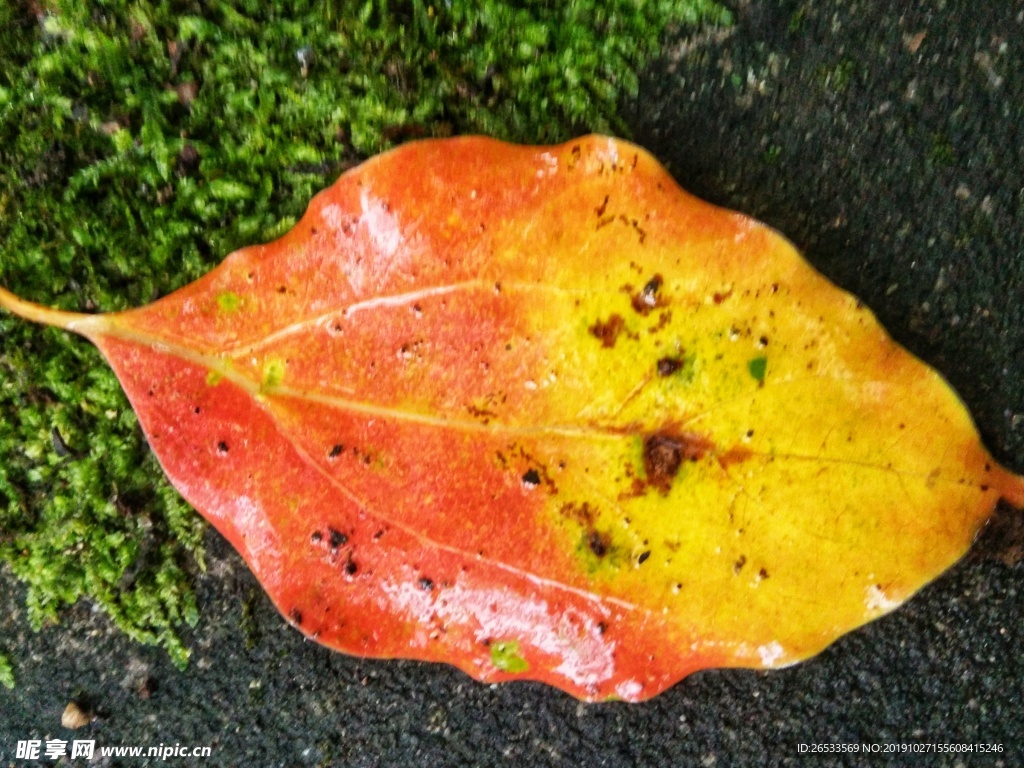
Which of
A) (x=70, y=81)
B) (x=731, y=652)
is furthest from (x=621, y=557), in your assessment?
(x=70, y=81)

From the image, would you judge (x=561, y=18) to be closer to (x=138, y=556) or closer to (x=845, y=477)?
(x=845, y=477)

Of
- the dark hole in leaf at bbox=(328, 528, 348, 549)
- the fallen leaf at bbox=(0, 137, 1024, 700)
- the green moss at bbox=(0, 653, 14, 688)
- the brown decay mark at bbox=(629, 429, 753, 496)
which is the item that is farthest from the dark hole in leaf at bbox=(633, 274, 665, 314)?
the green moss at bbox=(0, 653, 14, 688)

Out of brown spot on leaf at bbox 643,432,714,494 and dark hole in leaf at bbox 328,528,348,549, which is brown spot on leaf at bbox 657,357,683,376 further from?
dark hole in leaf at bbox 328,528,348,549

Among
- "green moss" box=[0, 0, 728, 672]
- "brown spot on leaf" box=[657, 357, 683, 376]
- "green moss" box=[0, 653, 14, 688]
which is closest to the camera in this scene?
"brown spot on leaf" box=[657, 357, 683, 376]

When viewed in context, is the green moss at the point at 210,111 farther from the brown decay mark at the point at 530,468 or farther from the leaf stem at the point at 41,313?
the brown decay mark at the point at 530,468

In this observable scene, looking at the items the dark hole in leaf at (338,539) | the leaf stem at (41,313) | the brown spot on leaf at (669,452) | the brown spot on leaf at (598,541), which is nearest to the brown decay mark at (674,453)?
the brown spot on leaf at (669,452)

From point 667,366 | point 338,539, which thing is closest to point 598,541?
point 667,366
